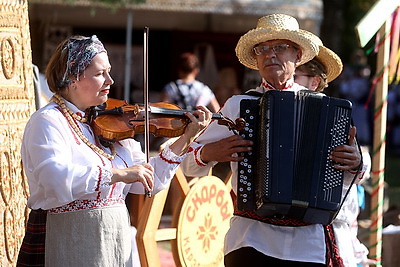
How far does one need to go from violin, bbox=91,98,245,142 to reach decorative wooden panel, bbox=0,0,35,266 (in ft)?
3.03

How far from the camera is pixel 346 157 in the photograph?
388 centimetres

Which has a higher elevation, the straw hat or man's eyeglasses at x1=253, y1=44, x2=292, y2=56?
the straw hat

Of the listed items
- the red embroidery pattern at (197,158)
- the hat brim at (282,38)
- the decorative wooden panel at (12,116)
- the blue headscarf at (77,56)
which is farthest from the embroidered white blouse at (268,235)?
the decorative wooden panel at (12,116)

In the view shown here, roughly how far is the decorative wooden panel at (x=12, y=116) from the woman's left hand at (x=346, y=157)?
1589mm

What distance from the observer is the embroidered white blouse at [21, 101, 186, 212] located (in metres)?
3.27

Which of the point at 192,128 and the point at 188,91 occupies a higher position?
the point at 192,128

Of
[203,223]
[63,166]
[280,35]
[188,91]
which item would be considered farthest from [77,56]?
[188,91]

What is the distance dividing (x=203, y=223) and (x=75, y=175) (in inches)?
80.8

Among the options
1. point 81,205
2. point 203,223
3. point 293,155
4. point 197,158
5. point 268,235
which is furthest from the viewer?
point 203,223

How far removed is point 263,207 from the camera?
3.80m

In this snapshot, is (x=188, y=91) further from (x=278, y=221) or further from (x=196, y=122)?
(x=196, y=122)

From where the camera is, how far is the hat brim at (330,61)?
4.50 m

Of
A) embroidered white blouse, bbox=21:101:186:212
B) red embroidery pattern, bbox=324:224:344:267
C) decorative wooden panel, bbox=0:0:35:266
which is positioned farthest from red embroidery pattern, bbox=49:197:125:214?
red embroidery pattern, bbox=324:224:344:267

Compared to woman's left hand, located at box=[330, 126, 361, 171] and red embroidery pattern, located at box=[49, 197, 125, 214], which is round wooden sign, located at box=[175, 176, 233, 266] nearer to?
woman's left hand, located at box=[330, 126, 361, 171]
